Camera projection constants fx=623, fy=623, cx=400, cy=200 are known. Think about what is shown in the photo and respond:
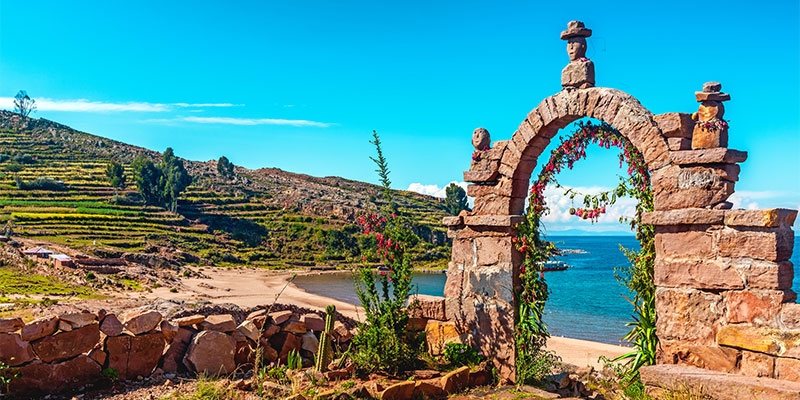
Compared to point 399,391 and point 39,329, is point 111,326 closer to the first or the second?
point 39,329

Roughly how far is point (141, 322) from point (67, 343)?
794mm

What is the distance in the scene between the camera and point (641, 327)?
6957mm

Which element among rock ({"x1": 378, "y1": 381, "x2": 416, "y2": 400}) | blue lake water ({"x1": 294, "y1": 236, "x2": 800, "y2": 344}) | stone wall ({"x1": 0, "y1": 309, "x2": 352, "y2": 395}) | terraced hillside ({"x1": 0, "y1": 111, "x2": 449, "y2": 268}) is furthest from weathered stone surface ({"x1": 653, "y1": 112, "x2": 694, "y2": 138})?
terraced hillside ({"x1": 0, "y1": 111, "x2": 449, "y2": 268})

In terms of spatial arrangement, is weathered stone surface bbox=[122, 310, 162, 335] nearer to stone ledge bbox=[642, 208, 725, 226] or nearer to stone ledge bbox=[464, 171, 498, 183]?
stone ledge bbox=[464, 171, 498, 183]

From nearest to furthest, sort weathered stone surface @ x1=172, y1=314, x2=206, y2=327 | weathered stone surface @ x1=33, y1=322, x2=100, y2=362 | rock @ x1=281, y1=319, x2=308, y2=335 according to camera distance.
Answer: weathered stone surface @ x1=33, y1=322, x2=100, y2=362 < weathered stone surface @ x1=172, y1=314, x2=206, y2=327 < rock @ x1=281, y1=319, x2=308, y2=335

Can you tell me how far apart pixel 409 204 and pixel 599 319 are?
7088 centimetres

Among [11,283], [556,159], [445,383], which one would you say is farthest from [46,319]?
[11,283]

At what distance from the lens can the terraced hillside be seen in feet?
171

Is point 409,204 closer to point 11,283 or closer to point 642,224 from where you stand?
point 11,283

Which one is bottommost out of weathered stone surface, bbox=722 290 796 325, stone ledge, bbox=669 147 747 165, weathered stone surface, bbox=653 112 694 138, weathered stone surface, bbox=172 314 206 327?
weathered stone surface, bbox=172 314 206 327

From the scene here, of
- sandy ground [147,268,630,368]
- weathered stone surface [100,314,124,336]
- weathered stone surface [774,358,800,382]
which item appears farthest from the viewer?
sandy ground [147,268,630,368]

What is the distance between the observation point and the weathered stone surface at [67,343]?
686 cm

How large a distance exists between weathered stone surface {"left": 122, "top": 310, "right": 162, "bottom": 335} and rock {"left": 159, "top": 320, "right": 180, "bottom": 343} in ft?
0.41

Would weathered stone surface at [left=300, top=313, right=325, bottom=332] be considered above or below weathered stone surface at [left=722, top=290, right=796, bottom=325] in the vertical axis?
below
